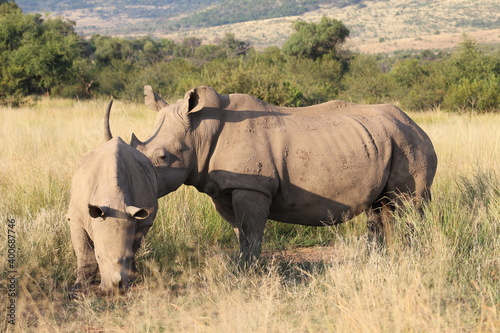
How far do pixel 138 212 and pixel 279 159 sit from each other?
5.11 feet

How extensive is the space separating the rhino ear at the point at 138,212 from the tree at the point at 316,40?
29.7 meters

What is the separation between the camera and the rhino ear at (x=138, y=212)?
13.2 ft

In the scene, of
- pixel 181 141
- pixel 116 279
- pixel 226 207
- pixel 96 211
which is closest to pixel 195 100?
pixel 181 141

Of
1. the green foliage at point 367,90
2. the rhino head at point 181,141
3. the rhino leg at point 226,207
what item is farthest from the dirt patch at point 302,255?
the green foliage at point 367,90

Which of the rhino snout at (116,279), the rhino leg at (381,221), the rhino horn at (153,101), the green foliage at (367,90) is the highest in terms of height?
the rhino horn at (153,101)

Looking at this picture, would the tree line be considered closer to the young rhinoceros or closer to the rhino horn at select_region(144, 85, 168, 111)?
the rhino horn at select_region(144, 85, 168, 111)

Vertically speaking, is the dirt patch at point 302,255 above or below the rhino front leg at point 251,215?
below

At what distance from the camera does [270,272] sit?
4566mm

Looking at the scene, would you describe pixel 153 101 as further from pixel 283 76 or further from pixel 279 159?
pixel 283 76

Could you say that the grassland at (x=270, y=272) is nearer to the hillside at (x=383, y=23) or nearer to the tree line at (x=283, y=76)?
the tree line at (x=283, y=76)

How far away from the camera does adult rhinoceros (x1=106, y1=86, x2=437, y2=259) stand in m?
5.14

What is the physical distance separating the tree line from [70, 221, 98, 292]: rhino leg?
977 centimetres

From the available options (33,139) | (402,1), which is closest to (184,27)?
(402,1)

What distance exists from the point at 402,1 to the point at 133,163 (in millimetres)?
153019
